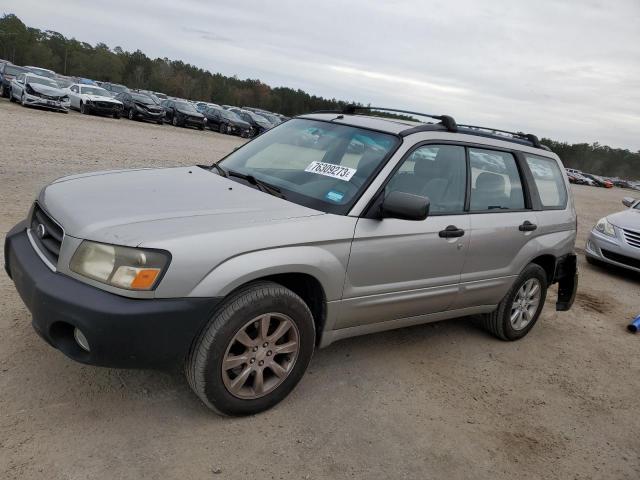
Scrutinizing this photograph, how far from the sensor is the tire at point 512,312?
4.79 m

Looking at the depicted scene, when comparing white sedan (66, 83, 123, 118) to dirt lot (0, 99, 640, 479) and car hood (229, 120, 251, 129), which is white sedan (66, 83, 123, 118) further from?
dirt lot (0, 99, 640, 479)

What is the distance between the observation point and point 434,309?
412 cm

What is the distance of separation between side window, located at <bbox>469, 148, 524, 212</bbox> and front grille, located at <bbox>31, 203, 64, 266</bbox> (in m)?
2.89

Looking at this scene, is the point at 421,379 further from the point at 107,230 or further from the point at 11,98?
the point at 11,98

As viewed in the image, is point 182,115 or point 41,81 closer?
point 41,81

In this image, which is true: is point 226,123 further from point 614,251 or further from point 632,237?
point 632,237

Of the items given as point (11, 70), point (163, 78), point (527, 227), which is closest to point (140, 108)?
point (11, 70)

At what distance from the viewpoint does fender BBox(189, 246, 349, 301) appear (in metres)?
2.74

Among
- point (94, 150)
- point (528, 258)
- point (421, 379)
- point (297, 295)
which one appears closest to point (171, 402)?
point (297, 295)

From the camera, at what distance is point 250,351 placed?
303cm

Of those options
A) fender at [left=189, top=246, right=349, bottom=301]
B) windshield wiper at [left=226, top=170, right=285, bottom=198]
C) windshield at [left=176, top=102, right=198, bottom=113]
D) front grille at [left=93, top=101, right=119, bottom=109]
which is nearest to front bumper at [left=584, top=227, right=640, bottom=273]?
fender at [left=189, top=246, right=349, bottom=301]

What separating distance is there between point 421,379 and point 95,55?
106023 millimetres

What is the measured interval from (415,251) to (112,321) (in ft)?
6.56

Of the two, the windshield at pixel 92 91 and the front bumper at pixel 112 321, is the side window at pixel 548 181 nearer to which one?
the front bumper at pixel 112 321
